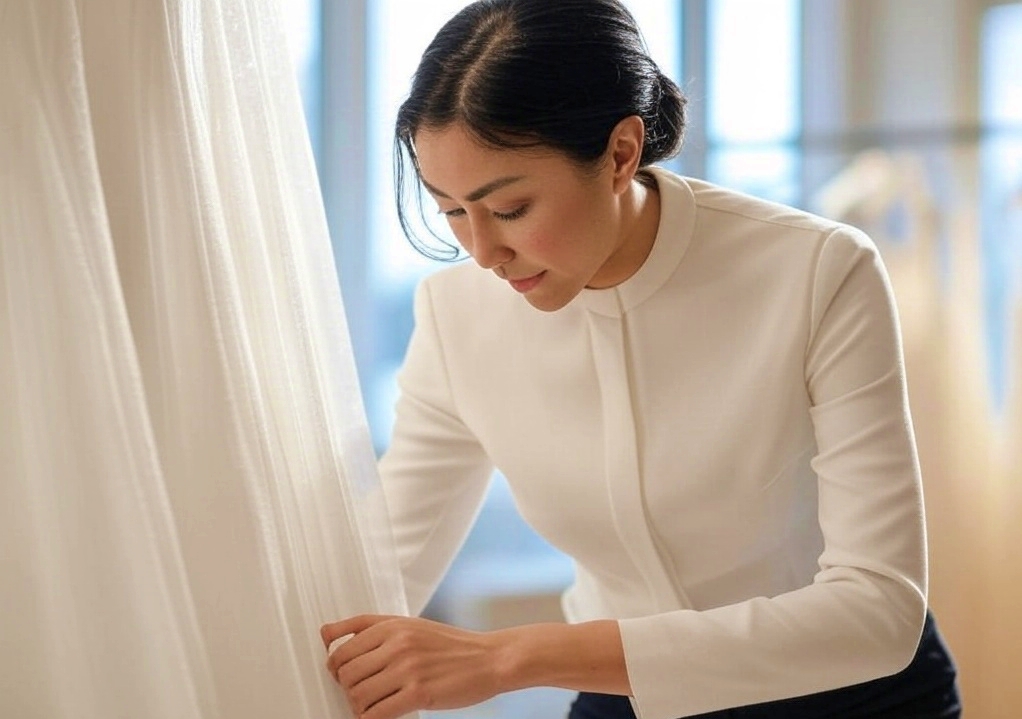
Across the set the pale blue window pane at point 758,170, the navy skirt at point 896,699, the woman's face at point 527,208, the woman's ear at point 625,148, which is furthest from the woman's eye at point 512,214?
the pale blue window pane at point 758,170

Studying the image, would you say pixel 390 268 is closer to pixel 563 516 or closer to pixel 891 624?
pixel 563 516

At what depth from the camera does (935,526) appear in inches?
100

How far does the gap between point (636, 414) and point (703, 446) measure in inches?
2.9

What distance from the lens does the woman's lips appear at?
115 cm

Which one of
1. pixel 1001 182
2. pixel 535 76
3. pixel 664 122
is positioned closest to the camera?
pixel 535 76

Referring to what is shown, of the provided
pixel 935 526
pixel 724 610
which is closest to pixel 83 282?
pixel 724 610

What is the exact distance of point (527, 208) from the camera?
3.61 ft

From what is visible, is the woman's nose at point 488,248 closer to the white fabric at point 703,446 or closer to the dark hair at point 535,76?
the dark hair at point 535,76

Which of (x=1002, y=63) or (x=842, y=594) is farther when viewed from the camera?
(x=1002, y=63)

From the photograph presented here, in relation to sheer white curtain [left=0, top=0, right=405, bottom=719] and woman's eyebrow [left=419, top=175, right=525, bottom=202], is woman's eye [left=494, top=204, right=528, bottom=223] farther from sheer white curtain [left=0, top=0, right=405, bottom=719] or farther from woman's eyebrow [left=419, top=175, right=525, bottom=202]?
sheer white curtain [left=0, top=0, right=405, bottom=719]

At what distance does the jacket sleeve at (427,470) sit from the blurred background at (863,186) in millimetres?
1275

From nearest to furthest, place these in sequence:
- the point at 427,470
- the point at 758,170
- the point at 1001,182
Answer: the point at 427,470, the point at 1001,182, the point at 758,170

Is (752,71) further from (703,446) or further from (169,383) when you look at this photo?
(169,383)

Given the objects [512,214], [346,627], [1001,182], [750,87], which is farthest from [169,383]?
[750,87]
